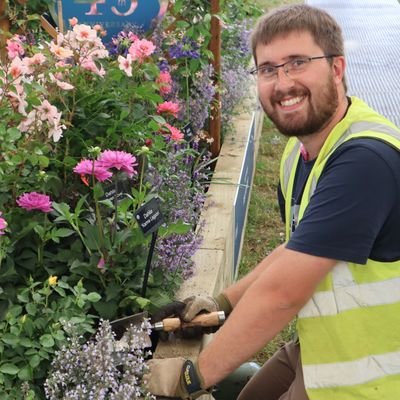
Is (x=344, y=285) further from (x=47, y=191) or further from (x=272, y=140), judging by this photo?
(x=272, y=140)

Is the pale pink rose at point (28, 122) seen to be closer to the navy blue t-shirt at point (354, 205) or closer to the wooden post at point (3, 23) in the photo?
the navy blue t-shirt at point (354, 205)

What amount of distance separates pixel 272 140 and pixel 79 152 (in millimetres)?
3992

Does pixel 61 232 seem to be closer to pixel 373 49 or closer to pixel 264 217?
pixel 264 217

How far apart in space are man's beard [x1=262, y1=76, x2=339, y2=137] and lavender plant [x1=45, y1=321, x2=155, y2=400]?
672 millimetres

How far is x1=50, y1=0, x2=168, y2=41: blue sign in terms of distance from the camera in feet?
12.5

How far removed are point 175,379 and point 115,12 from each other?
2370 millimetres

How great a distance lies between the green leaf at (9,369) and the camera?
6.13 feet

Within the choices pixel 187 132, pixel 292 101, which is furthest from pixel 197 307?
pixel 187 132

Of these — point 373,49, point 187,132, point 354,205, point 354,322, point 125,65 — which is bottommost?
point 373,49

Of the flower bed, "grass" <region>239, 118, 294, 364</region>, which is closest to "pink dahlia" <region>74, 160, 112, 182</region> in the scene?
the flower bed

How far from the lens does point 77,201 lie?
2498 mm

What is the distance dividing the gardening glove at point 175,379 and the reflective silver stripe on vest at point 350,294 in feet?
1.26

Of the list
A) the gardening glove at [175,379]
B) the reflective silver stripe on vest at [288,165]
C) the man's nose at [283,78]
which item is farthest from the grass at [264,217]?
the man's nose at [283,78]

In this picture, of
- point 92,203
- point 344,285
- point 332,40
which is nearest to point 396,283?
point 344,285
